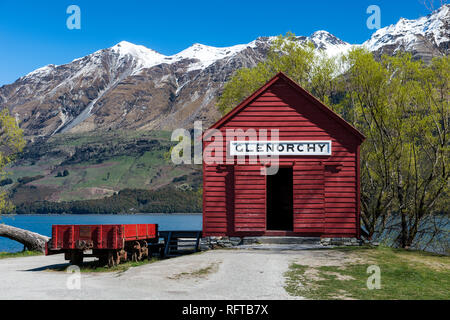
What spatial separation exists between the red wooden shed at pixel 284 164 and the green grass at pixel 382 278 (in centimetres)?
337

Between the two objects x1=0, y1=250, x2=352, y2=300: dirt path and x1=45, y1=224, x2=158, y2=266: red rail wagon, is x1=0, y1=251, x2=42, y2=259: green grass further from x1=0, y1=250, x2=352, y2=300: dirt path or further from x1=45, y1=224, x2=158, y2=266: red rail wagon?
x1=45, y1=224, x2=158, y2=266: red rail wagon

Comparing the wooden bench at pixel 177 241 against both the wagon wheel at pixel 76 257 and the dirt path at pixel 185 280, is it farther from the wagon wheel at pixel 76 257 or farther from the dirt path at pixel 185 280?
the wagon wheel at pixel 76 257

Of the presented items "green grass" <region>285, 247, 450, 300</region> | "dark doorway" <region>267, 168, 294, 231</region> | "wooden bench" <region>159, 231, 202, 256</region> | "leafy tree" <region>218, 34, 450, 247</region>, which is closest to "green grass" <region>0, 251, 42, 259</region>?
"wooden bench" <region>159, 231, 202, 256</region>

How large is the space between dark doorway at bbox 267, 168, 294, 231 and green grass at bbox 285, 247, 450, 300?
370 inches

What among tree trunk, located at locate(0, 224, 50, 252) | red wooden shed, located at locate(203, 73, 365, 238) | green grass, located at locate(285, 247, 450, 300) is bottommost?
tree trunk, located at locate(0, 224, 50, 252)

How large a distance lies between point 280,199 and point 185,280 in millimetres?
15424

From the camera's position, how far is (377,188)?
32.1 m

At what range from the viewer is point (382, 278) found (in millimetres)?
16234

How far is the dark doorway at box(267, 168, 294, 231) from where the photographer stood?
30.3 m

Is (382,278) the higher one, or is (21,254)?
(382,278)

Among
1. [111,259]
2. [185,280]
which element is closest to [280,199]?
[111,259]

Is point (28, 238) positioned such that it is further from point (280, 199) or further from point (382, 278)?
point (382, 278)

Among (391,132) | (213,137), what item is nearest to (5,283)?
(213,137)

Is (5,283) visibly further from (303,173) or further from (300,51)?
(300,51)
